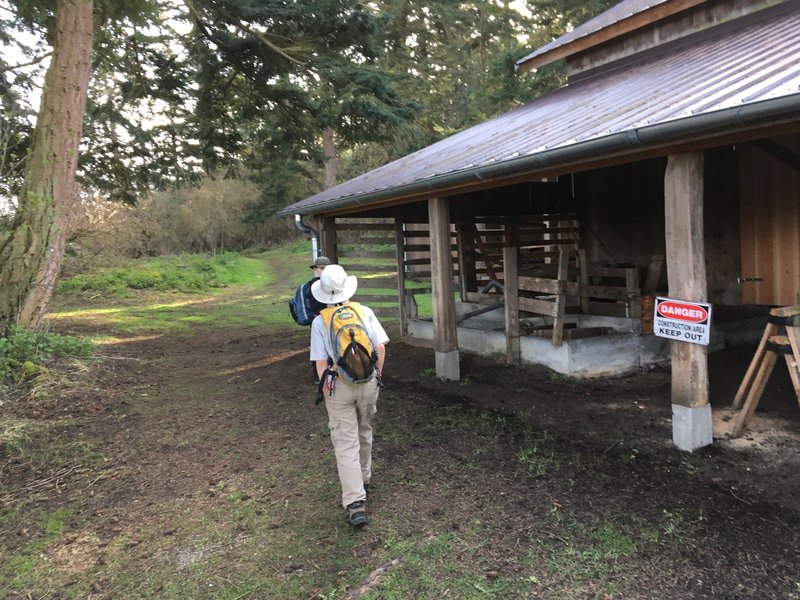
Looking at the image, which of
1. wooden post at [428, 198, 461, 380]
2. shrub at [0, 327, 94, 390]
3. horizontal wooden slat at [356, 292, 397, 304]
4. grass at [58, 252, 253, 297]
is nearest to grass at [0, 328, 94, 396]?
shrub at [0, 327, 94, 390]

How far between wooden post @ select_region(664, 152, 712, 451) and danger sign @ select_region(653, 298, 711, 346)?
0.08m

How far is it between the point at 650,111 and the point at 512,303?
3.89 metres

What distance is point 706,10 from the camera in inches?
A: 332

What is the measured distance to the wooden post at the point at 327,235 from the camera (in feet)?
32.6

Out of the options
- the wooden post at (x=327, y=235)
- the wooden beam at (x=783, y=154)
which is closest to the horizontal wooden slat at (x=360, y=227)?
the wooden post at (x=327, y=235)

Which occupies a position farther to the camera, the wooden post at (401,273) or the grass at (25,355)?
the wooden post at (401,273)

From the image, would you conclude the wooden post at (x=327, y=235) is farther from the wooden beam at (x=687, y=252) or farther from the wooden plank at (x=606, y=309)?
the wooden beam at (x=687, y=252)

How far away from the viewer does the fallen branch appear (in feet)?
9.77

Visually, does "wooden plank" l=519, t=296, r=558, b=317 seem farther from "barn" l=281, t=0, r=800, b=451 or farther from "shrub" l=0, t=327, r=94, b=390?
"shrub" l=0, t=327, r=94, b=390

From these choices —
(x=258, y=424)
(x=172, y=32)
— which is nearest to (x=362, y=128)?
(x=172, y=32)

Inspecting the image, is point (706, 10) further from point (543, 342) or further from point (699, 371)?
point (699, 371)

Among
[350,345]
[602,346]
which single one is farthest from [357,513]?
[602,346]

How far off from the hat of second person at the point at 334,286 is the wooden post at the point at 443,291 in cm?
359

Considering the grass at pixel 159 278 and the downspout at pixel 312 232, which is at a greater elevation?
the downspout at pixel 312 232
